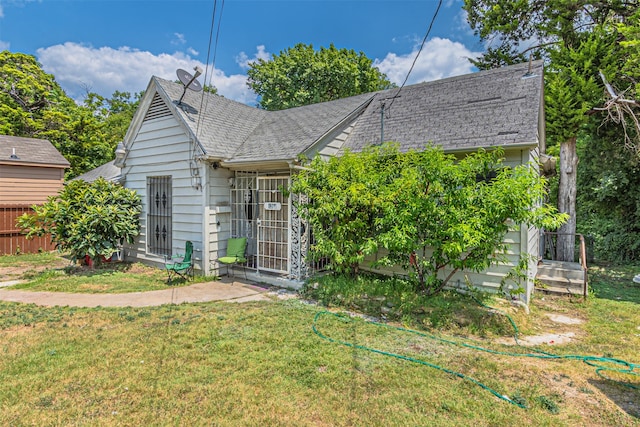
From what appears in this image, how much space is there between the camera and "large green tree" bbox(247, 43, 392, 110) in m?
22.7

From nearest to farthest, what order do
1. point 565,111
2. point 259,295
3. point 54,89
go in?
point 259,295, point 565,111, point 54,89

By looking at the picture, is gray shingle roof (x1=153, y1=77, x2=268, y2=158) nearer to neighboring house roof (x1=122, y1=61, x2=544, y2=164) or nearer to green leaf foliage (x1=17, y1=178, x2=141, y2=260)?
neighboring house roof (x1=122, y1=61, x2=544, y2=164)

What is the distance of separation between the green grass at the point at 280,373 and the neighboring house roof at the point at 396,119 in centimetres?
367

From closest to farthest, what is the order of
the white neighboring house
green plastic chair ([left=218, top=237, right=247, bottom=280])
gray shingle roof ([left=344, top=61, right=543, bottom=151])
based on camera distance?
gray shingle roof ([left=344, top=61, right=543, bottom=151]) < the white neighboring house < green plastic chair ([left=218, top=237, right=247, bottom=280])

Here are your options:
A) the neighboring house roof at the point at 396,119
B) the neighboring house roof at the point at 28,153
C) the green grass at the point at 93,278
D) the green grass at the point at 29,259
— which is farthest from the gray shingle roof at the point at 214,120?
the neighboring house roof at the point at 28,153

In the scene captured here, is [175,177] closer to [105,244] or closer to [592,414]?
[105,244]

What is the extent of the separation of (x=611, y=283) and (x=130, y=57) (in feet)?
57.3

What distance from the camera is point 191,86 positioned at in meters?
9.30

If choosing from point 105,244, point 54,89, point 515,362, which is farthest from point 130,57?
point 54,89

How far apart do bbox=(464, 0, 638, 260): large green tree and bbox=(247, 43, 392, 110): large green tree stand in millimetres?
11262

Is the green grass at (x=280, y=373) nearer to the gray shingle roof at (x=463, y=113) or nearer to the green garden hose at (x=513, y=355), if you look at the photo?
the green garden hose at (x=513, y=355)

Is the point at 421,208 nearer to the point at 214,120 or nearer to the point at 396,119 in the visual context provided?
the point at 396,119

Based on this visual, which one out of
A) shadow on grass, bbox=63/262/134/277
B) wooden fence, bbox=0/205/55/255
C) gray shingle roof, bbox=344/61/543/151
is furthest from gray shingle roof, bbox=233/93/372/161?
wooden fence, bbox=0/205/55/255

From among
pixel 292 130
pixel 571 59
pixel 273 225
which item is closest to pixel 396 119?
pixel 292 130
